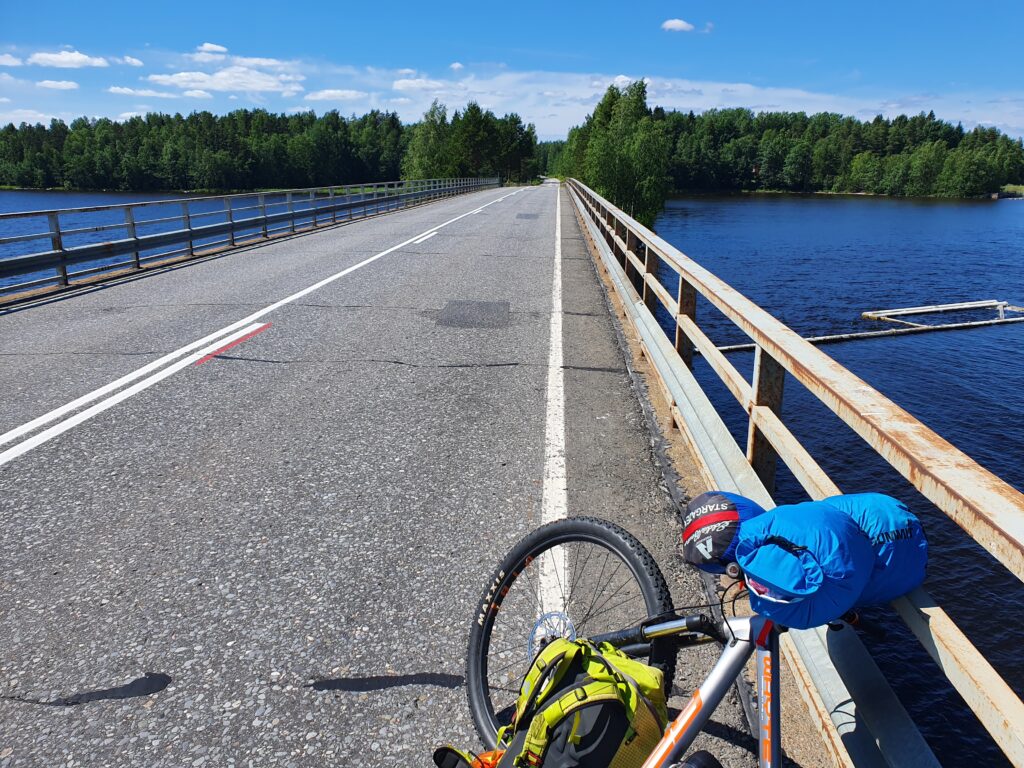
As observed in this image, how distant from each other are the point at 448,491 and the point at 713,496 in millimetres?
2790

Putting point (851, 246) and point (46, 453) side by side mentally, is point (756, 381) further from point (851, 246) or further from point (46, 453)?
point (851, 246)

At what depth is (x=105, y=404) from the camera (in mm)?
5973

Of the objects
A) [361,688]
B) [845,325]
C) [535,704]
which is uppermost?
[535,704]

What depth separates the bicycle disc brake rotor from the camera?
2.76 m

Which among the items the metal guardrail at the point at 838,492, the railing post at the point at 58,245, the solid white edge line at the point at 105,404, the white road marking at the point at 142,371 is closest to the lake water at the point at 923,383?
the metal guardrail at the point at 838,492

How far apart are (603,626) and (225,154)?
153m

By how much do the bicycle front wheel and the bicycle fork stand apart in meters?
0.37

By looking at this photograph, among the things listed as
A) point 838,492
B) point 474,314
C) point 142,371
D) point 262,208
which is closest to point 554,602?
point 838,492

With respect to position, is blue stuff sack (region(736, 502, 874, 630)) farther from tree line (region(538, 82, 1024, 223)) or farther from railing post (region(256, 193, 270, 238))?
tree line (region(538, 82, 1024, 223))

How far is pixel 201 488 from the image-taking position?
178 inches

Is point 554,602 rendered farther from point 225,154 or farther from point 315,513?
point 225,154

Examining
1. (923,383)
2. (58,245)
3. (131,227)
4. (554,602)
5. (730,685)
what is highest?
(131,227)

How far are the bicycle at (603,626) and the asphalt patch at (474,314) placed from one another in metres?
6.29

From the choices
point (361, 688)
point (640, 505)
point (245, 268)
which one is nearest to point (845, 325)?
point (245, 268)
